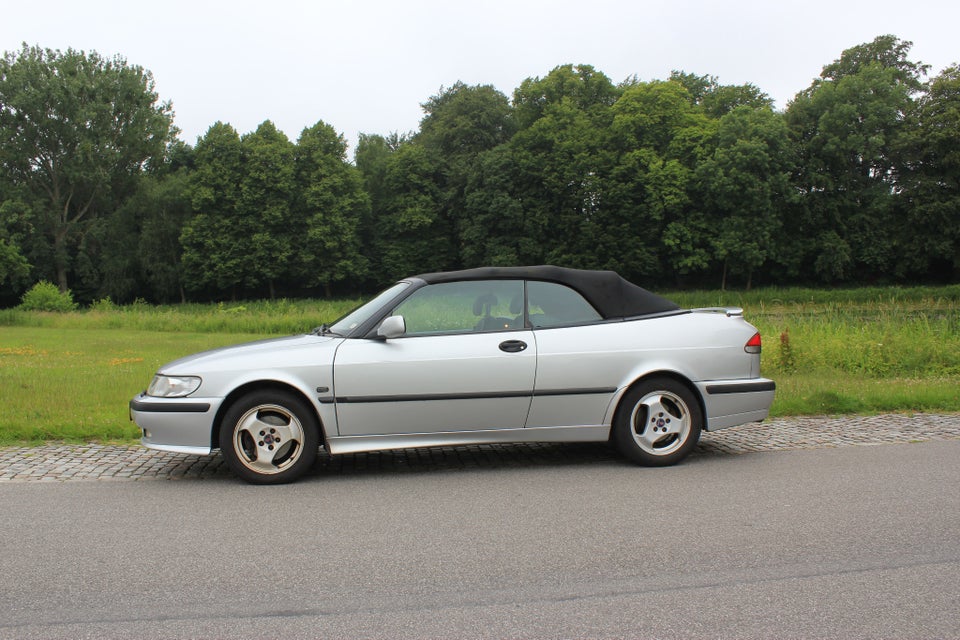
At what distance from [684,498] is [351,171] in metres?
64.9

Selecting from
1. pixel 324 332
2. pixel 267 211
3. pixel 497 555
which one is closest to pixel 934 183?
pixel 267 211

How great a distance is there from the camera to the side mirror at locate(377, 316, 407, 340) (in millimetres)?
6387

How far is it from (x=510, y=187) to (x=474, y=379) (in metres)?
55.7

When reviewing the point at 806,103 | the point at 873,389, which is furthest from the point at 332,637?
the point at 806,103

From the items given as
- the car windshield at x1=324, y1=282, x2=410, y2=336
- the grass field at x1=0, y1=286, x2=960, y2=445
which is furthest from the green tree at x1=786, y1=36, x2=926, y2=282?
the car windshield at x1=324, y1=282, x2=410, y2=336

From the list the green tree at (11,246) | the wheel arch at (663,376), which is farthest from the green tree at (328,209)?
the wheel arch at (663,376)

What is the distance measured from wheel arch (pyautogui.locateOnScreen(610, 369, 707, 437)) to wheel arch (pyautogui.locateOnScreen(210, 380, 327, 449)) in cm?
236

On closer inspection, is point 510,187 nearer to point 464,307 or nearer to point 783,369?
point 783,369

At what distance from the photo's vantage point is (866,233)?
5591 centimetres

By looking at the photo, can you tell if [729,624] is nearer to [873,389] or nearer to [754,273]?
[873,389]

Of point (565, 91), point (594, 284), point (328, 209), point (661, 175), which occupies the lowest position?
point (594, 284)

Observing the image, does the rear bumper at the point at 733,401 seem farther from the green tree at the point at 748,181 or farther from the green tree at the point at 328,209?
the green tree at the point at 328,209

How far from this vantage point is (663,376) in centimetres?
688

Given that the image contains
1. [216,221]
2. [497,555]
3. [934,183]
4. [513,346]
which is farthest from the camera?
[216,221]
